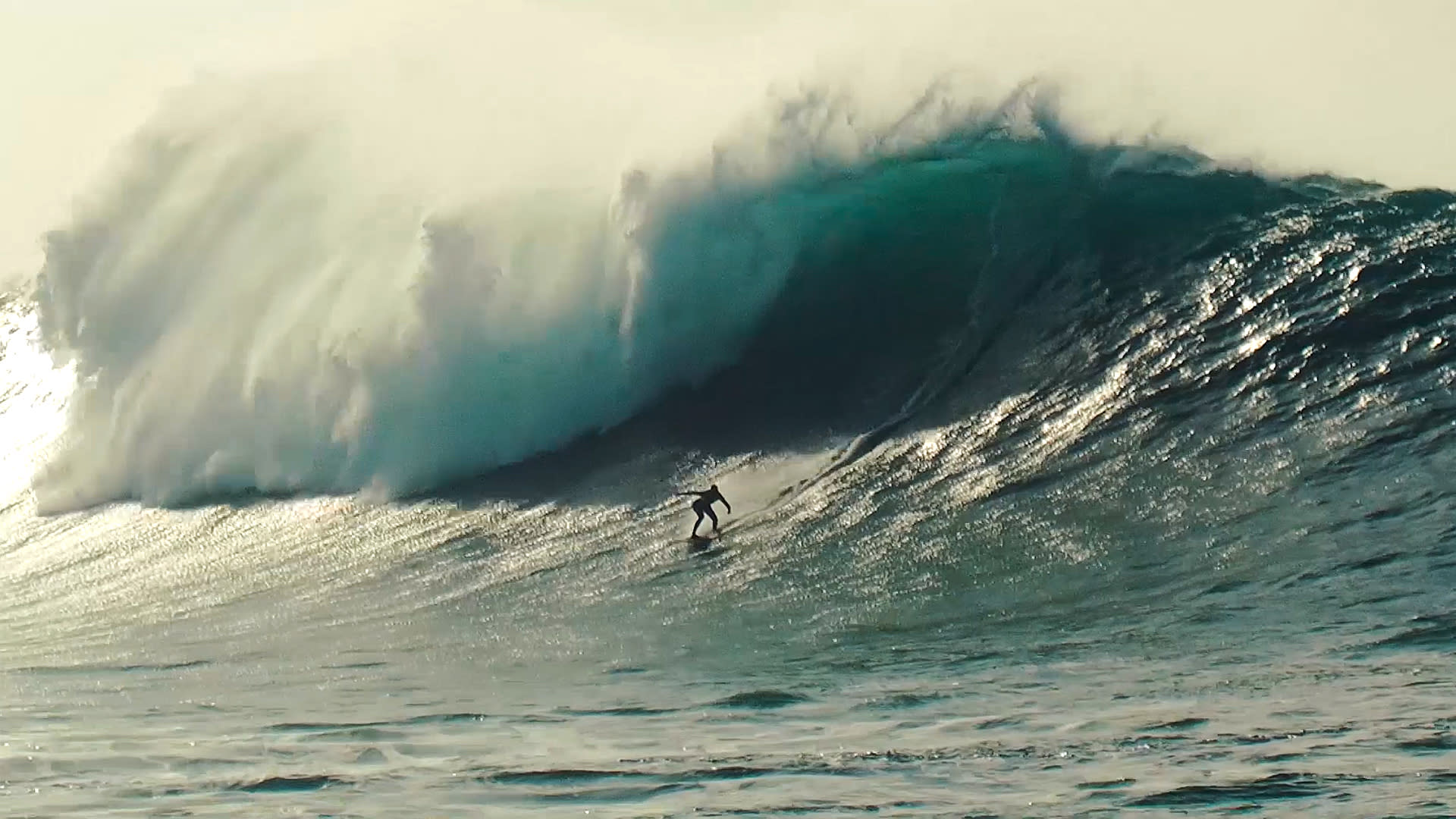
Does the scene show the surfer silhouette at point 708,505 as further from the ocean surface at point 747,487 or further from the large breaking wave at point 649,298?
the large breaking wave at point 649,298

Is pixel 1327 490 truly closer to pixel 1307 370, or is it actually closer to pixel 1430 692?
pixel 1307 370

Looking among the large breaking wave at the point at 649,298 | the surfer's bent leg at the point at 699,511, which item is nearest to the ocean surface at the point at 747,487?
the large breaking wave at the point at 649,298

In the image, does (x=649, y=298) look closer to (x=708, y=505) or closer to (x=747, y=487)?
(x=747, y=487)

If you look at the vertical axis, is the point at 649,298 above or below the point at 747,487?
above

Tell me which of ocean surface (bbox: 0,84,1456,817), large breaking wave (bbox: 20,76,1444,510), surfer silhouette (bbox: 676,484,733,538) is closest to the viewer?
ocean surface (bbox: 0,84,1456,817)

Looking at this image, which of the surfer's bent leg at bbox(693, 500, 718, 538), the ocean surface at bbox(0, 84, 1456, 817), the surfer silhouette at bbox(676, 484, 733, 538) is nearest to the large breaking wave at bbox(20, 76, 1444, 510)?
the ocean surface at bbox(0, 84, 1456, 817)

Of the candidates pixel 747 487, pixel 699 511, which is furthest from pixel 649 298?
pixel 699 511

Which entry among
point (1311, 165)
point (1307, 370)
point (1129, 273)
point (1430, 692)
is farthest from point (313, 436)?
point (1430, 692)

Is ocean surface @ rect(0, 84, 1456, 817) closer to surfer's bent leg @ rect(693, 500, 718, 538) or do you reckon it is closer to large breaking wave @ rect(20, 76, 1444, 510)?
large breaking wave @ rect(20, 76, 1444, 510)

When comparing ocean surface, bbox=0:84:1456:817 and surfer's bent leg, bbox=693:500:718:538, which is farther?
surfer's bent leg, bbox=693:500:718:538

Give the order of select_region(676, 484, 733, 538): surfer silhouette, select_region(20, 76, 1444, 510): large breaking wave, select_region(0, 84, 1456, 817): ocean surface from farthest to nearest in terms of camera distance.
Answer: select_region(20, 76, 1444, 510): large breaking wave, select_region(676, 484, 733, 538): surfer silhouette, select_region(0, 84, 1456, 817): ocean surface
